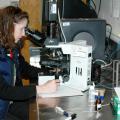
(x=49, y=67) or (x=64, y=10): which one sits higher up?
(x=64, y=10)

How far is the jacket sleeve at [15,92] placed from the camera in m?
1.89

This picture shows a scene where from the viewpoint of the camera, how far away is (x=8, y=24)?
202 cm

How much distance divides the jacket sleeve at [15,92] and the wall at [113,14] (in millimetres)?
1078

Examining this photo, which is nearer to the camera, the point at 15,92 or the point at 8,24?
the point at 15,92

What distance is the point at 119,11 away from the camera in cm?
275

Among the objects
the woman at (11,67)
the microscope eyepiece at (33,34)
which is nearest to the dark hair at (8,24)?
the woman at (11,67)

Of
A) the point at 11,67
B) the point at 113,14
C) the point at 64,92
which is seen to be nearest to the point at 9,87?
the point at 11,67

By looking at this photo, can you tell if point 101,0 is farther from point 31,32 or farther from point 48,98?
point 48,98

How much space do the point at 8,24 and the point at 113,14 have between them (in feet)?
4.12

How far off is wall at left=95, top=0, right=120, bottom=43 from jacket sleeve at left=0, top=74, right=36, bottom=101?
1078 millimetres

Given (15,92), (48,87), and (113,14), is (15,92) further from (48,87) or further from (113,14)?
(113,14)

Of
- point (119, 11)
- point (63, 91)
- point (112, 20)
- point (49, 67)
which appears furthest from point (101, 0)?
point (63, 91)

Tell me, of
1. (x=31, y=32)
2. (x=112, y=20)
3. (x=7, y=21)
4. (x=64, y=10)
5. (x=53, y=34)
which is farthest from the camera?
(x=112, y=20)

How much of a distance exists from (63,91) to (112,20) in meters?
1.29
